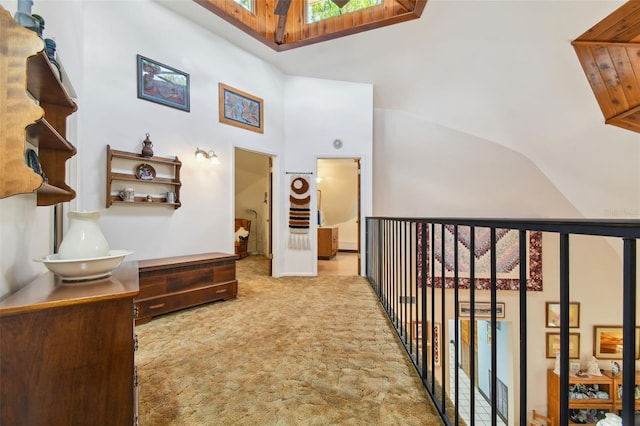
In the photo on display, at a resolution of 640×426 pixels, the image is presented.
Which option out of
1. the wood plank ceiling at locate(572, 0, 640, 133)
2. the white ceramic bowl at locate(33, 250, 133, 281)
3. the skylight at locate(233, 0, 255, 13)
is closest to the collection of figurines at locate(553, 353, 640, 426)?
the wood plank ceiling at locate(572, 0, 640, 133)

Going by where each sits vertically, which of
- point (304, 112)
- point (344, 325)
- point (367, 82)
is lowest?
point (344, 325)

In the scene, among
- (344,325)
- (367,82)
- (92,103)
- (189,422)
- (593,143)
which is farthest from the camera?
(367,82)

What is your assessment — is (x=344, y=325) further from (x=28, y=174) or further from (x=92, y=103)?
(x=92, y=103)

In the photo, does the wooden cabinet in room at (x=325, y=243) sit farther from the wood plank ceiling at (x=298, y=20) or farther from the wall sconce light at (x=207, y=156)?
the wood plank ceiling at (x=298, y=20)

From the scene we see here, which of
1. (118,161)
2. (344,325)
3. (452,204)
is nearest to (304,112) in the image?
(118,161)

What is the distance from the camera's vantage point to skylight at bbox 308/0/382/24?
364 cm

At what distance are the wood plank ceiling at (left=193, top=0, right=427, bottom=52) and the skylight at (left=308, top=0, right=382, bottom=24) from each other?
65 mm

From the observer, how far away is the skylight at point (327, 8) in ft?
11.9

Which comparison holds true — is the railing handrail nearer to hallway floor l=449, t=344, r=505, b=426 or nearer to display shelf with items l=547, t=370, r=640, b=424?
hallway floor l=449, t=344, r=505, b=426

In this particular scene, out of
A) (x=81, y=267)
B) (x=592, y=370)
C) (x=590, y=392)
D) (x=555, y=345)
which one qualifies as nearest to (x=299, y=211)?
(x=81, y=267)

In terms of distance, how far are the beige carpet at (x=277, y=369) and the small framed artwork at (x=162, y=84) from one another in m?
2.40

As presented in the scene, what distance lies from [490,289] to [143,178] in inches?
131

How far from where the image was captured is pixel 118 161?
9.74ft

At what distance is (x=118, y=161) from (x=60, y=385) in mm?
2606
